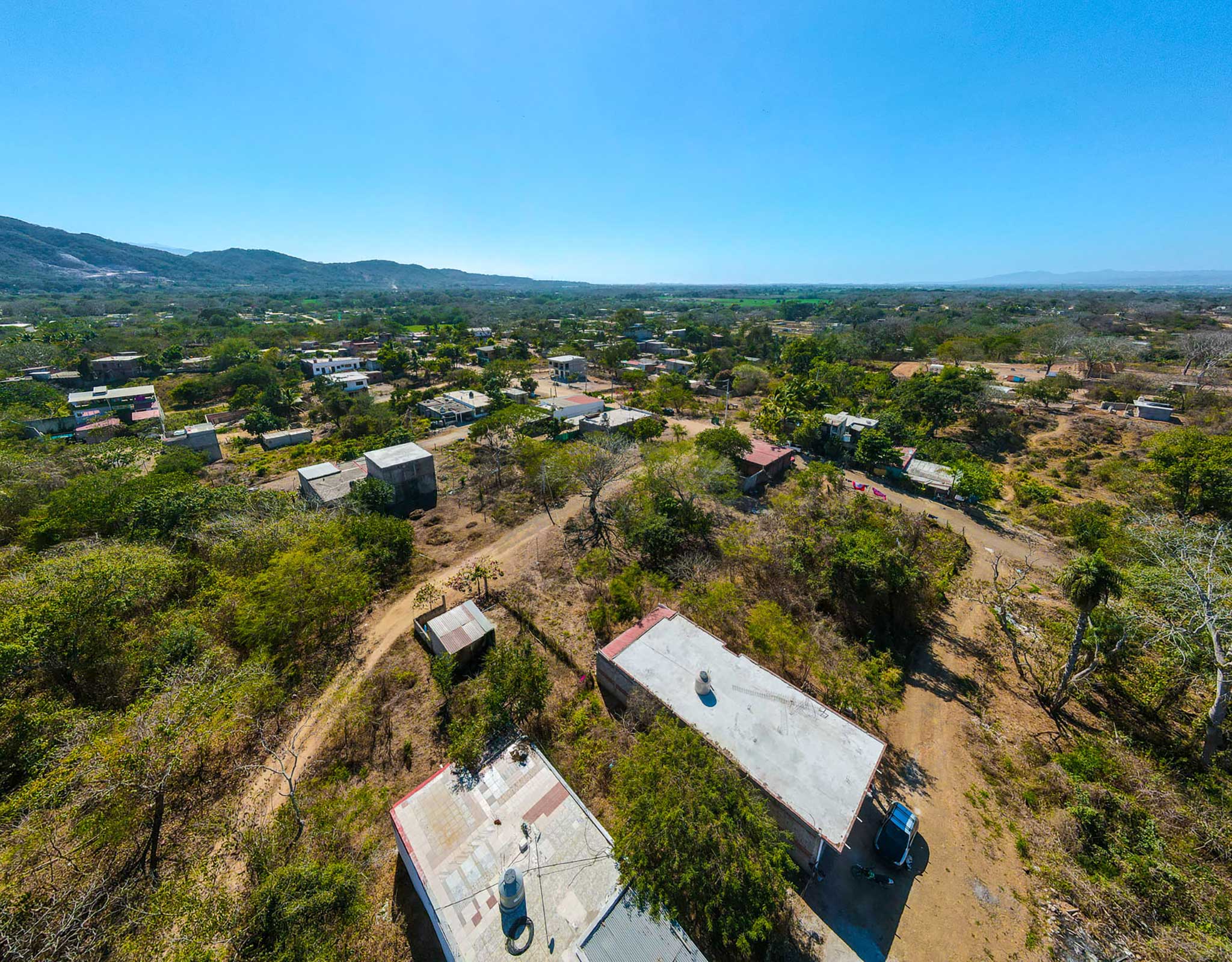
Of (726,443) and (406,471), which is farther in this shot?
(726,443)

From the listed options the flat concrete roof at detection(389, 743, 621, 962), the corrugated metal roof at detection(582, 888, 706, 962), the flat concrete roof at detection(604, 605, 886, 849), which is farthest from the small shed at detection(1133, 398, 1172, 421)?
the flat concrete roof at detection(389, 743, 621, 962)

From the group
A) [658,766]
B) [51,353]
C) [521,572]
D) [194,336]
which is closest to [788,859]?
[658,766]

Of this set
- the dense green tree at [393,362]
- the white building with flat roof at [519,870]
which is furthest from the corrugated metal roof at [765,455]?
the dense green tree at [393,362]

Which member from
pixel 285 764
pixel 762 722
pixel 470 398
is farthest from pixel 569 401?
pixel 762 722

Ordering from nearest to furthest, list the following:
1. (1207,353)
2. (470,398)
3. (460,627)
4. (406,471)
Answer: (460,627) < (406,471) < (470,398) < (1207,353)

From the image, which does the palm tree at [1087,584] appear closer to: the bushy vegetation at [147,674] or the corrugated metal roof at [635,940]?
the corrugated metal roof at [635,940]

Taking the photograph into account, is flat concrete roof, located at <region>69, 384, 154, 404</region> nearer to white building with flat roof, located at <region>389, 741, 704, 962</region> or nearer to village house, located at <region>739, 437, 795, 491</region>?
white building with flat roof, located at <region>389, 741, 704, 962</region>

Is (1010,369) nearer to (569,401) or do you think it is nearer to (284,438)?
(569,401)
